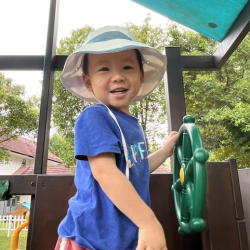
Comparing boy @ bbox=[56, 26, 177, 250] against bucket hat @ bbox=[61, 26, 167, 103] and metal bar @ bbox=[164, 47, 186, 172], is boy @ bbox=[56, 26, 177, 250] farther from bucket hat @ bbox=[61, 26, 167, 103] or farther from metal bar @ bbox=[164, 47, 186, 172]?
metal bar @ bbox=[164, 47, 186, 172]

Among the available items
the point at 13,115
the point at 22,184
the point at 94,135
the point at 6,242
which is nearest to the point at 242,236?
the point at 94,135

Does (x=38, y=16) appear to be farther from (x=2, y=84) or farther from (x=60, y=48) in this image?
(x=2, y=84)

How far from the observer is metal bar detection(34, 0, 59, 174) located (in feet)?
3.79

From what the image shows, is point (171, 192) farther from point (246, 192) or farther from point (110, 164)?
point (110, 164)

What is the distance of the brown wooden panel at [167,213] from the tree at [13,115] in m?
6.08

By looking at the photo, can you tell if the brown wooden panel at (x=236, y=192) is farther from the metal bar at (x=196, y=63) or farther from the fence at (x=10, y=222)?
the fence at (x=10, y=222)

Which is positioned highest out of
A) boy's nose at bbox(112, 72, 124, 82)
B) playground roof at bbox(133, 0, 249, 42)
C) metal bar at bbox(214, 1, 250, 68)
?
playground roof at bbox(133, 0, 249, 42)

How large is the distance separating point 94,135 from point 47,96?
698 mm

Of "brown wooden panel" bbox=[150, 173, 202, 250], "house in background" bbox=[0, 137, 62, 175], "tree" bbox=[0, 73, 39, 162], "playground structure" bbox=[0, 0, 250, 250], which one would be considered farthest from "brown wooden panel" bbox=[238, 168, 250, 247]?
"house in background" bbox=[0, 137, 62, 175]

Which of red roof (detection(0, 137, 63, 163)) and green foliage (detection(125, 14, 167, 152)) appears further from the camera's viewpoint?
red roof (detection(0, 137, 63, 163))

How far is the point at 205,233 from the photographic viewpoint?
0.85 m

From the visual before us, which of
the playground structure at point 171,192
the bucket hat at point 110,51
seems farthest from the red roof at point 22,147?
the bucket hat at point 110,51

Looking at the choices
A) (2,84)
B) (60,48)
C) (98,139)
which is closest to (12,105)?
(2,84)

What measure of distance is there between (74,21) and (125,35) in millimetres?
7910
